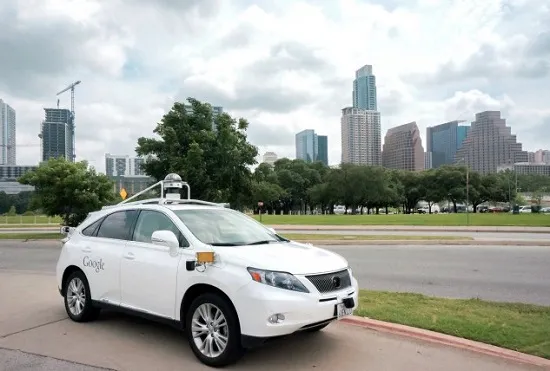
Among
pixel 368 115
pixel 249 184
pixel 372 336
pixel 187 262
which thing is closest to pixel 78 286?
pixel 187 262

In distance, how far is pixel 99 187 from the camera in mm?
25328

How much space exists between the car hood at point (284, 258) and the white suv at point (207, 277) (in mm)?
11

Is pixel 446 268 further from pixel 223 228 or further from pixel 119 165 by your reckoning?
pixel 119 165

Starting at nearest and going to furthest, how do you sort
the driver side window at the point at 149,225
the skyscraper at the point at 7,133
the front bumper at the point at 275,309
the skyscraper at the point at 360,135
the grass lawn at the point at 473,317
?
the front bumper at the point at 275,309 → the grass lawn at the point at 473,317 → the driver side window at the point at 149,225 → the skyscraper at the point at 360,135 → the skyscraper at the point at 7,133


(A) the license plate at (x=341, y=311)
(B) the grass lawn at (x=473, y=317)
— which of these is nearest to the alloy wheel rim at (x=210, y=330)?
(A) the license plate at (x=341, y=311)

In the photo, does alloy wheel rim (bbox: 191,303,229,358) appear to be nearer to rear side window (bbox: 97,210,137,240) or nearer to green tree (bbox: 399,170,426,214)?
rear side window (bbox: 97,210,137,240)

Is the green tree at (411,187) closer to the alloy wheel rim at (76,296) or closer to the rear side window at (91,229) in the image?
the rear side window at (91,229)

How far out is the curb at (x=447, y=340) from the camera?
4883 mm

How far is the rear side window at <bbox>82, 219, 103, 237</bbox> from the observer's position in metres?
6.75

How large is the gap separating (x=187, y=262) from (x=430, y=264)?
956 cm

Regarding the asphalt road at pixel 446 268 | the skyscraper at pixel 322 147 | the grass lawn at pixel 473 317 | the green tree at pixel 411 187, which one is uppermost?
the skyscraper at pixel 322 147

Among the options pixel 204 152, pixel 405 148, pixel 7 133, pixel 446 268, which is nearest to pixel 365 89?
pixel 405 148

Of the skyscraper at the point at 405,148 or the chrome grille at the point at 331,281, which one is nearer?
the chrome grille at the point at 331,281

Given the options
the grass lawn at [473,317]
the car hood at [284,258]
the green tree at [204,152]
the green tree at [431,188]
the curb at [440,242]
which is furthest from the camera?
the green tree at [431,188]
